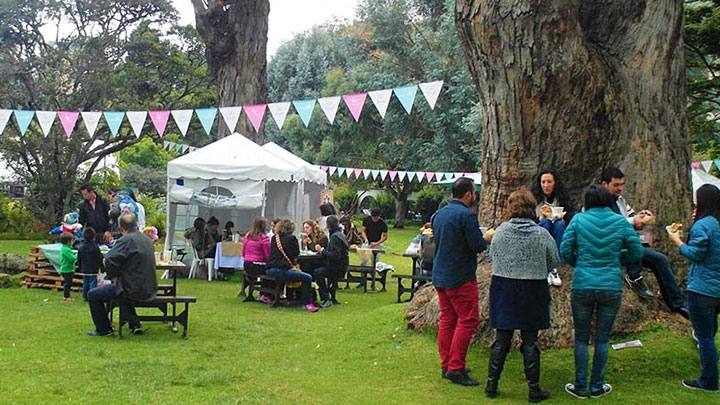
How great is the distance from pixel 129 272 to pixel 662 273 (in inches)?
201

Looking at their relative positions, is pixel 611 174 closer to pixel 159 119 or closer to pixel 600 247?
pixel 600 247

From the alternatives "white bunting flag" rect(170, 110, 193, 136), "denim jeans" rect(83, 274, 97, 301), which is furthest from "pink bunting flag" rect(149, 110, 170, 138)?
"denim jeans" rect(83, 274, 97, 301)

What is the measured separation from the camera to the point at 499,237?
5.29m

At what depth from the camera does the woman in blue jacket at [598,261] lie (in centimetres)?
507

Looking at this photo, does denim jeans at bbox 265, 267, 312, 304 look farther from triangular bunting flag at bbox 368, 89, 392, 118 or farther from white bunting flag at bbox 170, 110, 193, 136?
white bunting flag at bbox 170, 110, 193, 136

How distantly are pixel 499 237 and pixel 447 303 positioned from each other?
0.80 meters

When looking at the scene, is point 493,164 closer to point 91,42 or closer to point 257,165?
point 257,165

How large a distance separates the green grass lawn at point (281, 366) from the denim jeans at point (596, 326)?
17 centimetres

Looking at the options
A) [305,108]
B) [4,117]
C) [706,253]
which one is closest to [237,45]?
[305,108]

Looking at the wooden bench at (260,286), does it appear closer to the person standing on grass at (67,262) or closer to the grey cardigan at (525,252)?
the person standing on grass at (67,262)

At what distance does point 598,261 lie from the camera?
16.7ft

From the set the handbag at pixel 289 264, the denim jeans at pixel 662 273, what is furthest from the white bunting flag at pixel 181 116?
the denim jeans at pixel 662 273

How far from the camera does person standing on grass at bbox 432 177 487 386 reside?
558 centimetres

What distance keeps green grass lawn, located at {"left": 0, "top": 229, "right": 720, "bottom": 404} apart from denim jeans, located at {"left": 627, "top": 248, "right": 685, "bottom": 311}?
276 millimetres
